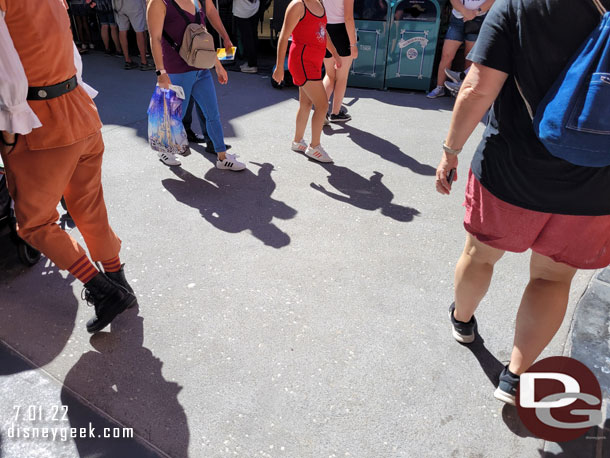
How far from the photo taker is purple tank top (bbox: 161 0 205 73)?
13.4 ft

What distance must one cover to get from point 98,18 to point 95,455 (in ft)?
34.7

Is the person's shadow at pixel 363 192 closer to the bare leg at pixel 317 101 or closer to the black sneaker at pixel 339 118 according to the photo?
the bare leg at pixel 317 101

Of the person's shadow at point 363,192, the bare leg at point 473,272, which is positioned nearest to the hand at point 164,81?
the person's shadow at point 363,192

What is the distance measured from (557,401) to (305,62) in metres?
3.44

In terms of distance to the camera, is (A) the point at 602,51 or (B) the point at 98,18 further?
(B) the point at 98,18

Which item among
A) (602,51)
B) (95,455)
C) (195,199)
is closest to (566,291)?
(602,51)

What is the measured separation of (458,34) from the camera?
7504 mm

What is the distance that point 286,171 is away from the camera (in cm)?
490

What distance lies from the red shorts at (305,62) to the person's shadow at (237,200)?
951 millimetres

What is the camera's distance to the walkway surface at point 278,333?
2.21m

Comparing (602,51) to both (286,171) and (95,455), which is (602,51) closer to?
(95,455)

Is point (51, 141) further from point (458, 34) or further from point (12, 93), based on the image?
point (458, 34)

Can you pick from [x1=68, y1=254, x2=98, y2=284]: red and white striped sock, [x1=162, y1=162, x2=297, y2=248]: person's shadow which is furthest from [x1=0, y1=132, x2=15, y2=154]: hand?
[x1=162, y1=162, x2=297, y2=248]: person's shadow

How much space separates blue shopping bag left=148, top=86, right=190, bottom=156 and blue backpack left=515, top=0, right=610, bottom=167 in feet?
10.7
